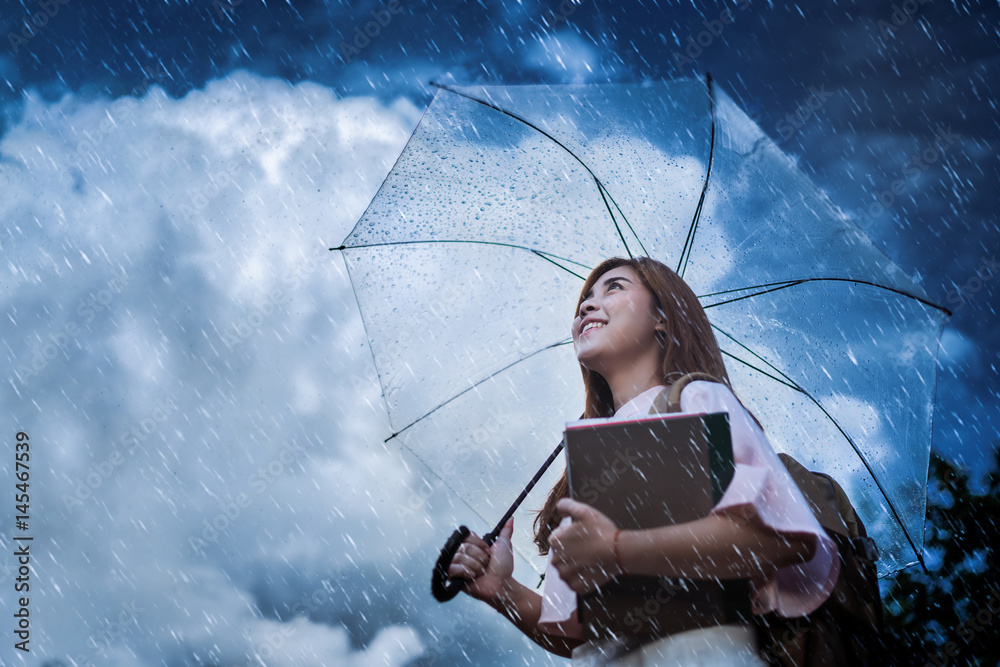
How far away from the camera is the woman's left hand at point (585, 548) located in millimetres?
2012

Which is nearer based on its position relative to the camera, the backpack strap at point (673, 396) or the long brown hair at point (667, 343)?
the backpack strap at point (673, 396)

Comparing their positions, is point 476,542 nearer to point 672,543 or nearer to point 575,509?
point 575,509

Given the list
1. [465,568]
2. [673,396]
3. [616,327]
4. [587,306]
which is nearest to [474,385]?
[587,306]

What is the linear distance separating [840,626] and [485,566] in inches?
47.4

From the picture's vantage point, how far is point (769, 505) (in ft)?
6.53

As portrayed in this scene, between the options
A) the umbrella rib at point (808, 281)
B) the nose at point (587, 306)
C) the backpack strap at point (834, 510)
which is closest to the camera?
the backpack strap at point (834, 510)

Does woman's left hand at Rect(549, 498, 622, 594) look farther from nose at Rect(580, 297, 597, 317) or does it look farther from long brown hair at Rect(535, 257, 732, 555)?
nose at Rect(580, 297, 597, 317)

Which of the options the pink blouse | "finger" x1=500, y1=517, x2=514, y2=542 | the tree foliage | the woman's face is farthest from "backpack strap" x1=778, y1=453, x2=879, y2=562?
the tree foliage

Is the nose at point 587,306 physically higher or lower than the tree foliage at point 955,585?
higher

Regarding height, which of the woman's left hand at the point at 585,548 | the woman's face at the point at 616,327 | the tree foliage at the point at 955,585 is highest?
the woman's face at the point at 616,327

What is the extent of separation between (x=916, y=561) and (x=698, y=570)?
203cm

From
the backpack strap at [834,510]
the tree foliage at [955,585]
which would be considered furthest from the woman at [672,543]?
the tree foliage at [955,585]

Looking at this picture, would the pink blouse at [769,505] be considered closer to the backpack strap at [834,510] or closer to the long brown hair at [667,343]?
the backpack strap at [834,510]

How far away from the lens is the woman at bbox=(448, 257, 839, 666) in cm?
197
